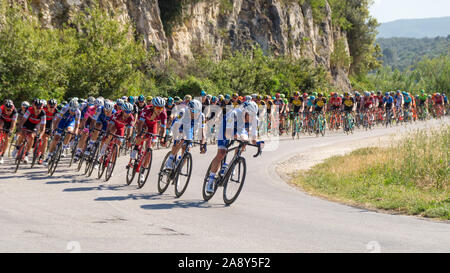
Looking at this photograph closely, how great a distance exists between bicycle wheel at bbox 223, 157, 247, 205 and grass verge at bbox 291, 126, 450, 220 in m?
3.07

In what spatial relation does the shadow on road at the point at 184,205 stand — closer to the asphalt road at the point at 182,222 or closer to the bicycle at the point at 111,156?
the asphalt road at the point at 182,222

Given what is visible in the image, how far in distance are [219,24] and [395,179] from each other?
33.2 metres

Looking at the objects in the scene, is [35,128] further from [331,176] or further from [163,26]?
[163,26]

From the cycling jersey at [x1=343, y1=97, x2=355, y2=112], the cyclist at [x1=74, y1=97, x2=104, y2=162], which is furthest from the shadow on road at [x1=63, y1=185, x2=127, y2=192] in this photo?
the cycling jersey at [x1=343, y1=97, x2=355, y2=112]

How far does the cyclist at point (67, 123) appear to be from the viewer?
14.7 meters

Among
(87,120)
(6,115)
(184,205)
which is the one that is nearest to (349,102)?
(87,120)

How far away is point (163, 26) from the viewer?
131ft

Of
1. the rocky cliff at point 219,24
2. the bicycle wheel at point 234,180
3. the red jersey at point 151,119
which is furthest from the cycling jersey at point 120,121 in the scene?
the rocky cliff at point 219,24

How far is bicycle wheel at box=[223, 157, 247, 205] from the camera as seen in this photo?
1055cm

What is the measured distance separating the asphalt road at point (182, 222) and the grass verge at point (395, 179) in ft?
2.69

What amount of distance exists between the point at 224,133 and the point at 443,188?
22.5 ft

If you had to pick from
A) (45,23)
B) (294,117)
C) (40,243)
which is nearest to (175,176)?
(40,243)

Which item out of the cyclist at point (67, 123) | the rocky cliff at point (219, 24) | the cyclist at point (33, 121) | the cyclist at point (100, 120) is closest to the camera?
the cyclist at point (100, 120)

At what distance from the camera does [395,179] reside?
599 inches
